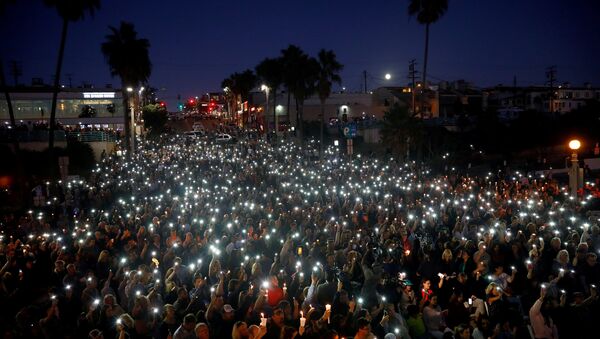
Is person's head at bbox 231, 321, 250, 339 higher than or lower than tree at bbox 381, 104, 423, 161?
lower

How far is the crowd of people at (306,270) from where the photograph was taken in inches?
277

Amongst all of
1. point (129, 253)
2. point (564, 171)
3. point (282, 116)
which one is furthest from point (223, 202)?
point (282, 116)

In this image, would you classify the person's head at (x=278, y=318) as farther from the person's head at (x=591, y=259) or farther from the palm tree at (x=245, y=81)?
the palm tree at (x=245, y=81)

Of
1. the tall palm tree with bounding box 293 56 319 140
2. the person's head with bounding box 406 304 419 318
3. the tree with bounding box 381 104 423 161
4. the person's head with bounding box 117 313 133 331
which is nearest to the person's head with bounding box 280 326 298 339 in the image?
the person's head with bounding box 406 304 419 318

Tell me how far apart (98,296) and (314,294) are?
10.8ft

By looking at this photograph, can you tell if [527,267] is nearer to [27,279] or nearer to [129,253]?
[129,253]

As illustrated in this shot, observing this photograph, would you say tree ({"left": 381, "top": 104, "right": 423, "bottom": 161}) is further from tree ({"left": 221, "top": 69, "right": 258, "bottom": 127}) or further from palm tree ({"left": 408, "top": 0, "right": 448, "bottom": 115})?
tree ({"left": 221, "top": 69, "right": 258, "bottom": 127})

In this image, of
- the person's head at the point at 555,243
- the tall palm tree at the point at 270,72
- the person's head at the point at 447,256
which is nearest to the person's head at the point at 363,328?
the person's head at the point at 447,256

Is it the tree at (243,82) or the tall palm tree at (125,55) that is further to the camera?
the tree at (243,82)

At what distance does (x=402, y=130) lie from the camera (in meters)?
30.4

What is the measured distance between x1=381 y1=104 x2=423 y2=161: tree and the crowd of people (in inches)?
477

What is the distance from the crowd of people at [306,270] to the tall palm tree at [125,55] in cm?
2035

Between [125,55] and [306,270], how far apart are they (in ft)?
102

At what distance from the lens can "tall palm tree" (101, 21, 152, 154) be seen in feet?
120
